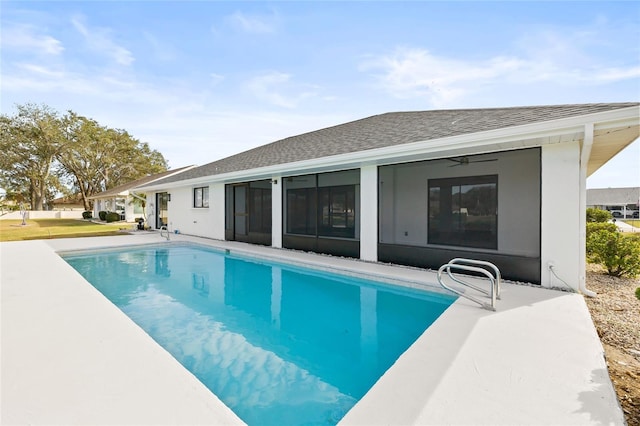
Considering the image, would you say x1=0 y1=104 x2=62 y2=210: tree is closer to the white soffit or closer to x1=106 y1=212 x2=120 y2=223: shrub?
x1=106 y1=212 x2=120 y2=223: shrub

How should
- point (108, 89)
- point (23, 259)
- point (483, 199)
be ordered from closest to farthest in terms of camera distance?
point (23, 259) < point (483, 199) < point (108, 89)

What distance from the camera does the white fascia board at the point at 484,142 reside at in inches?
189

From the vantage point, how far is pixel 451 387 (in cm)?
266

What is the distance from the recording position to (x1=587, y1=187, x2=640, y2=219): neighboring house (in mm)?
39281

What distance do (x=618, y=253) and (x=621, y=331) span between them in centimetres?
419

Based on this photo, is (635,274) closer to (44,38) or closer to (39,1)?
(39,1)

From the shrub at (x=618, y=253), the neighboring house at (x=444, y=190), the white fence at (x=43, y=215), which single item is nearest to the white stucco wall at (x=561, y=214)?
the neighboring house at (x=444, y=190)

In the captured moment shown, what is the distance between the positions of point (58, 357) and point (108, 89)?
17.3 m

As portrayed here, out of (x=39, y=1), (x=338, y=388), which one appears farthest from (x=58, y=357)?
(x=39, y=1)

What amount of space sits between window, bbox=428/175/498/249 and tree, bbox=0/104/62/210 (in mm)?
40679

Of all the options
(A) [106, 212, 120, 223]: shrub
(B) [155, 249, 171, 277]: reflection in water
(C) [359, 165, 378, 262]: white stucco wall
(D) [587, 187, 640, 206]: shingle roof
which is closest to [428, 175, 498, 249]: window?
(C) [359, 165, 378, 262]: white stucco wall

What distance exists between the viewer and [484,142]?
6.14 meters

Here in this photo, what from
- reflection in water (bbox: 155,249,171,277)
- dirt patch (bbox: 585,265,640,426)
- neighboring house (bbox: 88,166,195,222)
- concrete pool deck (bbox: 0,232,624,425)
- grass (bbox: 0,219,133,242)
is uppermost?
neighboring house (bbox: 88,166,195,222)

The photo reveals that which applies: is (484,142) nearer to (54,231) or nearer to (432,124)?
(432,124)
